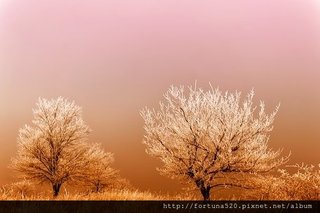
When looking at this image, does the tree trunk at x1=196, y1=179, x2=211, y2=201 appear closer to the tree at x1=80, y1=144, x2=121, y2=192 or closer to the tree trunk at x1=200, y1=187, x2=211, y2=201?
the tree trunk at x1=200, y1=187, x2=211, y2=201

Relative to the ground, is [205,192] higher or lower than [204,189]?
lower

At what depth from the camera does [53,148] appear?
83.5 feet

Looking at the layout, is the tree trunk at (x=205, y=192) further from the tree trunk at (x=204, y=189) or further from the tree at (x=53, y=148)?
the tree at (x=53, y=148)

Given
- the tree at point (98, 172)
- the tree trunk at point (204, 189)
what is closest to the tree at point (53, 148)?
the tree at point (98, 172)

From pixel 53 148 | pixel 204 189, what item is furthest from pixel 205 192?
pixel 53 148

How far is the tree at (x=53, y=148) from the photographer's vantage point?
25.4 metres

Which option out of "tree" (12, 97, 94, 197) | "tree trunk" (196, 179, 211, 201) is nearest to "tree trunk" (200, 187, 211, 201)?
"tree trunk" (196, 179, 211, 201)

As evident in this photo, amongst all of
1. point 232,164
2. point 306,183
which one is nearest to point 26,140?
point 232,164

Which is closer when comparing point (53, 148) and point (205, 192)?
point (205, 192)

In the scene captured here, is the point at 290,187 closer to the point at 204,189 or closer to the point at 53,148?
the point at 204,189

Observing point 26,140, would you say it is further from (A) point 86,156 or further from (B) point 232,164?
(B) point 232,164
